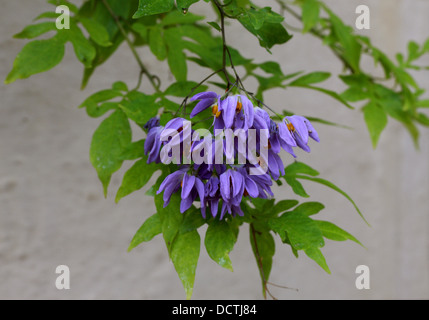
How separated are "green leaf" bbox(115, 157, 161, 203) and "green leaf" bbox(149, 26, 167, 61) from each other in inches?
7.7

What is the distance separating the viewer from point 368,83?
2.51ft

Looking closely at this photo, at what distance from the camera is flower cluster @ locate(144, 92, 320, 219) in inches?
16.2

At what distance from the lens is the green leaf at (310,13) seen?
73 centimetres

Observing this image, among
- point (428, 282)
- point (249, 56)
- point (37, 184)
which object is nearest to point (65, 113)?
point (37, 184)

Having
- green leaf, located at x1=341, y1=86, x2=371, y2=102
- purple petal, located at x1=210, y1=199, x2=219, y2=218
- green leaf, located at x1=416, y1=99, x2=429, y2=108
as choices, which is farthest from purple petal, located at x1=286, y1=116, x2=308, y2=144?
green leaf, located at x1=416, y1=99, x2=429, y2=108

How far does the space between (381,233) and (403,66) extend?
62cm

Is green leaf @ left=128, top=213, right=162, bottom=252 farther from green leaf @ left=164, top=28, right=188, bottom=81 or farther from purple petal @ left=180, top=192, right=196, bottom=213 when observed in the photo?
green leaf @ left=164, top=28, right=188, bottom=81

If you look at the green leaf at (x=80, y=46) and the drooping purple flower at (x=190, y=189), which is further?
the green leaf at (x=80, y=46)

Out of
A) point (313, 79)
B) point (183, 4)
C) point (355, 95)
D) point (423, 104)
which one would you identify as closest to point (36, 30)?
point (183, 4)

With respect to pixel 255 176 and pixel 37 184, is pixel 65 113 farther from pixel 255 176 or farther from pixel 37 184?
pixel 255 176

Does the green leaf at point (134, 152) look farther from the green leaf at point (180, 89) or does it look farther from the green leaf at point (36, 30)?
the green leaf at point (36, 30)

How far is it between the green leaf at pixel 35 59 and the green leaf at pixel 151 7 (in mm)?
202

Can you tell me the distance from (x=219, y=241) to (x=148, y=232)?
8cm

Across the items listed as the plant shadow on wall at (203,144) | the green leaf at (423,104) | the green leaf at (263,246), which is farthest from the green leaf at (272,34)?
the green leaf at (423,104)
